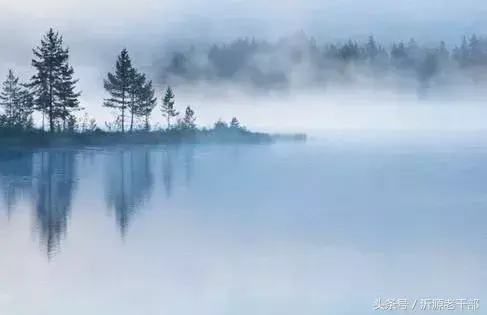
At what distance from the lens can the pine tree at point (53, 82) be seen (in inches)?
383

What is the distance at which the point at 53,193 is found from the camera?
20.4 feet

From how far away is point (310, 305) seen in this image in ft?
9.72

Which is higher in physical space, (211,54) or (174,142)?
(211,54)

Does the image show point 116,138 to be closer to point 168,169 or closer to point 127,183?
point 168,169

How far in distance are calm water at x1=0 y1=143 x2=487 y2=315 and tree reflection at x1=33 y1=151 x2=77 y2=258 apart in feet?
0.06

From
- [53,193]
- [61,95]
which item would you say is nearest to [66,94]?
[61,95]

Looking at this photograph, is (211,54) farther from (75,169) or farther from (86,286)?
(86,286)

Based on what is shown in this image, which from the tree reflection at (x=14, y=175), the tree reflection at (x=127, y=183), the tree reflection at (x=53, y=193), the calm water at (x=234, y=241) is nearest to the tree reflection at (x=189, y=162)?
the calm water at (x=234, y=241)

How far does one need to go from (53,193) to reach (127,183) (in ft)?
3.55

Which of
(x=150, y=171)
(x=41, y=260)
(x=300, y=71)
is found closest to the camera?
(x=41, y=260)

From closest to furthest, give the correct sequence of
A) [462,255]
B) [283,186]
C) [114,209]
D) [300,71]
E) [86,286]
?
[86,286]
[462,255]
[114,209]
[283,186]
[300,71]

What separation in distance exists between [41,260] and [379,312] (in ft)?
5.68

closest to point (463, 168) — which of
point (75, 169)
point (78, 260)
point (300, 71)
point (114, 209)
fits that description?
point (300, 71)

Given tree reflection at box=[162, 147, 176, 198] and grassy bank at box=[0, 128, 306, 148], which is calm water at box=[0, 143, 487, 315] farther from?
grassy bank at box=[0, 128, 306, 148]
